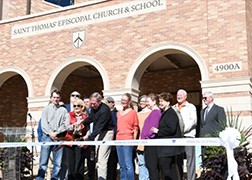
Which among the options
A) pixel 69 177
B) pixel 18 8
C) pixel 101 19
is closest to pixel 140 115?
pixel 69 177

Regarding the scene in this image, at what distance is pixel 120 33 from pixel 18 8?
783 centimetres

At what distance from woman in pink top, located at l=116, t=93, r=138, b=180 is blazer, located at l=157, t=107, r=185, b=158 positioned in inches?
34.4

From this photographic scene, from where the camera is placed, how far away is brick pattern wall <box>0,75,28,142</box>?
1603cm

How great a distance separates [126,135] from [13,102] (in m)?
11.9

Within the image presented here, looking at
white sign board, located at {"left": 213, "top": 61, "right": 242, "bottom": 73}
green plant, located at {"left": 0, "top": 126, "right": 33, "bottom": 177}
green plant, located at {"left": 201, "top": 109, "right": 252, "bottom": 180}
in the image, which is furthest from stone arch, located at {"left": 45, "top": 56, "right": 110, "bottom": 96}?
green plant, located at {"left": 201, "top": 109, "right": 252, "bottom": 180}

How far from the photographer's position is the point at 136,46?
11094mm

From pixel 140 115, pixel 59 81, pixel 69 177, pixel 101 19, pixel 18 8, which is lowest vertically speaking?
pixel 69 177

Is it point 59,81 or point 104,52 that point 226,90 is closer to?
point 104,52

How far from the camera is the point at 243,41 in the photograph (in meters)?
9.55

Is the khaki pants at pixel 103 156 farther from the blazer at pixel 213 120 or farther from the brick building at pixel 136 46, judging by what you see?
the brick building at pixel 136 46

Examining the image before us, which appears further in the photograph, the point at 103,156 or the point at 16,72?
the point at 16,72

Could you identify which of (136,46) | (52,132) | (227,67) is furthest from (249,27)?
(52,132)

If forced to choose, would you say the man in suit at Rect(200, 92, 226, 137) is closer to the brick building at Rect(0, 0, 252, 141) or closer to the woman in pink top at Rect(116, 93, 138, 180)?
the woman in pink top at Rect(116, 93, 138, 180)

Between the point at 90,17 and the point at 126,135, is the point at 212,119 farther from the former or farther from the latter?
the point at 90,17
